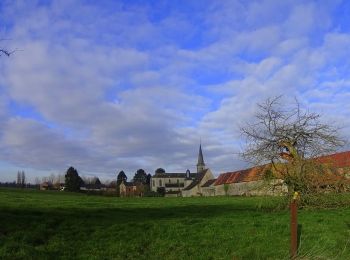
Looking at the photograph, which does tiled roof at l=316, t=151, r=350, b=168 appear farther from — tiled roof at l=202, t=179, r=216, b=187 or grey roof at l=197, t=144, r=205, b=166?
grey roof at l=197, t=144, r=205, b=166

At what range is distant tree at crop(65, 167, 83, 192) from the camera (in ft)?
431

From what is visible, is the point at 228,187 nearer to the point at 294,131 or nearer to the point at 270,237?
the point at 294,131

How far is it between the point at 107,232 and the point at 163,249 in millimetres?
2697

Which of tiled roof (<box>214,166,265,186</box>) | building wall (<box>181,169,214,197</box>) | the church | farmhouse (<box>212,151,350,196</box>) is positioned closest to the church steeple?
the church

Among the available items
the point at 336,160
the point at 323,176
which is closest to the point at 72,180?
the point at 336,160

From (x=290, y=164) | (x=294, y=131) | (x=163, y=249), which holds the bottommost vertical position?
(x=163, y=249)

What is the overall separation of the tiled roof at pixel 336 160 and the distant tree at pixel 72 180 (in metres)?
112

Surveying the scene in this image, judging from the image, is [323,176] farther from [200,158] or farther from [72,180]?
[200,158]

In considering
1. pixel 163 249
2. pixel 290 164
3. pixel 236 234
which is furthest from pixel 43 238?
pixel 290 164

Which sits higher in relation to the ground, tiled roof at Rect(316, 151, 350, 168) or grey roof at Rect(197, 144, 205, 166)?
grey roof at Rect(197, 144, 205, 166)

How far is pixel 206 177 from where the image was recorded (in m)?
155

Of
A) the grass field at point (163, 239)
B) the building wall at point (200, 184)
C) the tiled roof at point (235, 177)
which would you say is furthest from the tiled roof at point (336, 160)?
the building wall at point (200, 184)

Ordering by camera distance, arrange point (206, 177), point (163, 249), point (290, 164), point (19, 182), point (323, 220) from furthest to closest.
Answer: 1. point (19, 182)
2. point (206, 177)
3. point (290, 164)
4. point (323, 220)
5. point (163, 249)

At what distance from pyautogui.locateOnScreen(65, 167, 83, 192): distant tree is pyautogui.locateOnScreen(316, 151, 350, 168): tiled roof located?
11247cm
